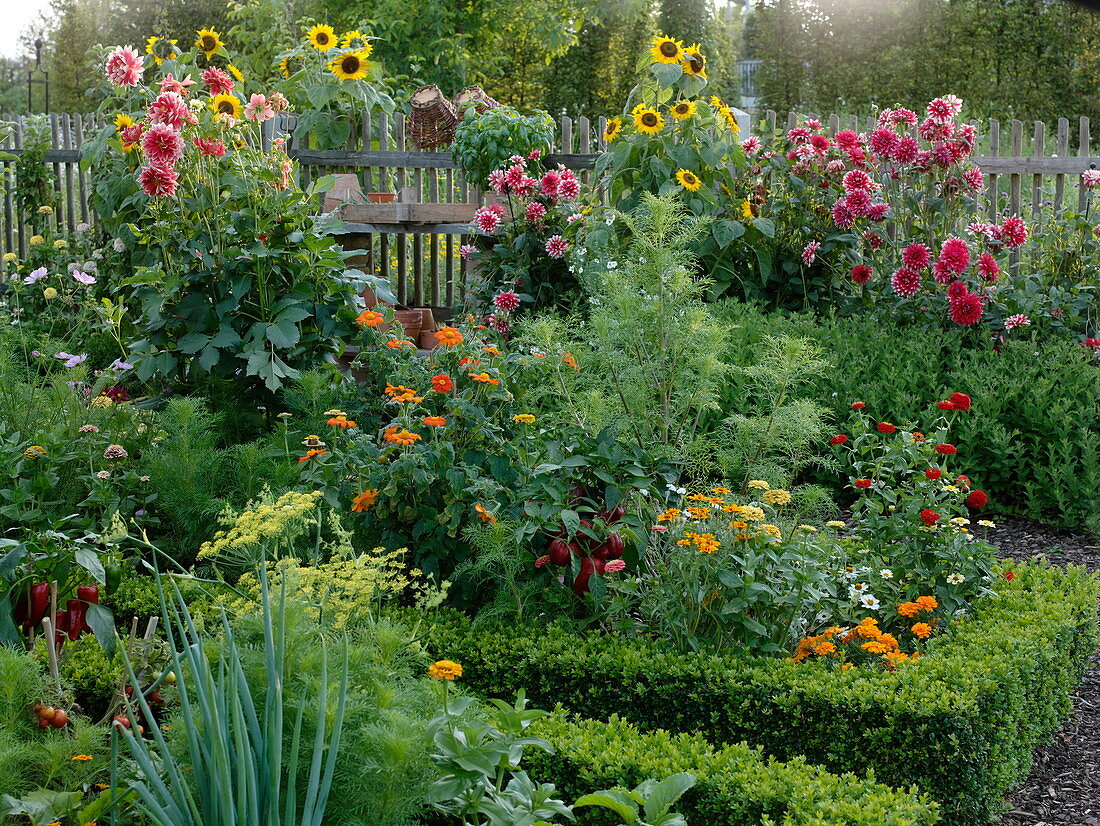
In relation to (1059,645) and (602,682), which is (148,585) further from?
(1059,645)

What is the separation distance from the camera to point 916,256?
18.7 feet

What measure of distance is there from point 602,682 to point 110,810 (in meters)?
1.28

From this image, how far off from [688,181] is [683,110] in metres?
0.51

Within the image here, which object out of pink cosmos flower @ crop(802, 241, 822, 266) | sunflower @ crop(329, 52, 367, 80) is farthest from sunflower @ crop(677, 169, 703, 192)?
sunflower @ crop(329, 52, 367, 80)

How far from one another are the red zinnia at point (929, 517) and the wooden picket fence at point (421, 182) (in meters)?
4.02

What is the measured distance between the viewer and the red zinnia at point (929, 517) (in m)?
2.91

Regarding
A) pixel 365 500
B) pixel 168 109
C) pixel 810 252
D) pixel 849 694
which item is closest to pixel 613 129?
pixel 810 252

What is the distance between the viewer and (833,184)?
650 centimetres

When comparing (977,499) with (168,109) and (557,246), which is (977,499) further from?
(557,246)

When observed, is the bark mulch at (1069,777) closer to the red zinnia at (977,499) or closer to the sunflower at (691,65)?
the red zinnia at (977,499)

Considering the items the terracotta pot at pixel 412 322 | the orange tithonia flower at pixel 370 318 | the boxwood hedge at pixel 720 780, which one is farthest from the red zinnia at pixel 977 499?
the terracotta pot at pixel 412 322

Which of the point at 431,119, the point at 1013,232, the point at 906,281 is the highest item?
the point at 431,119

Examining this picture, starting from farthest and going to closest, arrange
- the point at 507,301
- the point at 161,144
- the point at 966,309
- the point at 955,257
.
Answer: the point at 507,301 → the point at 955,257 → the point at 966,309 → the point at 161,144

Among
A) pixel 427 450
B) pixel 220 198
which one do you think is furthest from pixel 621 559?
pixel 220 198
